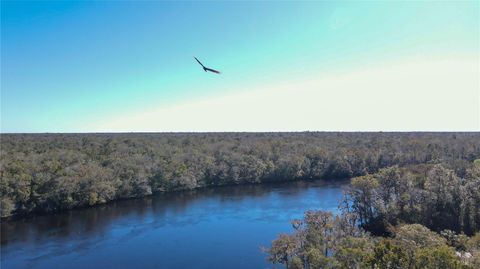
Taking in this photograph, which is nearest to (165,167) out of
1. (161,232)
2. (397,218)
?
(161,232)

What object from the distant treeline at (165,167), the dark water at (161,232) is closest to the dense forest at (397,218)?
the dark water at (161,232)

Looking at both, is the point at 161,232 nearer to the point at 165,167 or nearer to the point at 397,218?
the point at 165,167

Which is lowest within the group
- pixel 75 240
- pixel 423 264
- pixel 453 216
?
pixel 75 240

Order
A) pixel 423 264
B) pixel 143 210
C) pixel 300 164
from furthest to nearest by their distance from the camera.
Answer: pixel 300 164
pixel 143 210
pixel 423 264

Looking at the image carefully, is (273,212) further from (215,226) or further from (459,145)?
(459,145)

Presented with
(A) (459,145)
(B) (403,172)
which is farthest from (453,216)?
(A) (459,145)

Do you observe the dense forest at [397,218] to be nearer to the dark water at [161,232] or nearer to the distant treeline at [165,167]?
the dark water at [161,232]
